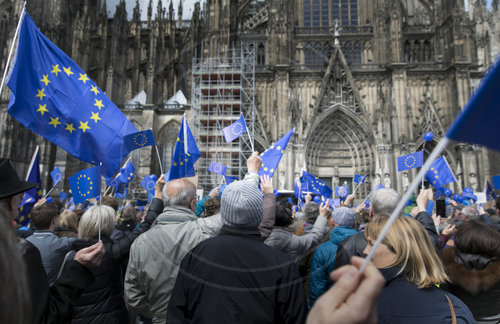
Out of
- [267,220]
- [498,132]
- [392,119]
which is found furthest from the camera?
[392,119]

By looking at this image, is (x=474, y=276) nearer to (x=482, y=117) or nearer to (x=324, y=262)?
(x=324, y=262)

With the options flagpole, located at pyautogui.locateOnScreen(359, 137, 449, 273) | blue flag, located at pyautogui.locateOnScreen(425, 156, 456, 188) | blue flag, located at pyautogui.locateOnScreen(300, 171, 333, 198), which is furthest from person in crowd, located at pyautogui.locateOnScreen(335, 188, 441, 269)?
blue flag, located at pyautogui.locateOnScreen(300, 171, 333, 198)

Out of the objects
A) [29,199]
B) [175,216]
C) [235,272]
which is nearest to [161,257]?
[175,216]

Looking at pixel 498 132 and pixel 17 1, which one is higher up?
pixel 17 1

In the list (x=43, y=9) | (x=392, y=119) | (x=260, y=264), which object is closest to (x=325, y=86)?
(x=392, y=119)

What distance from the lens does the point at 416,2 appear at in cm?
2689

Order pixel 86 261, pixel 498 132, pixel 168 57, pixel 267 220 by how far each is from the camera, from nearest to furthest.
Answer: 1. pixel 498 132
2. pixel 86 261
3. pixel 267 220
4. pixel 168 57

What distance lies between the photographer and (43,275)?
1.53 m

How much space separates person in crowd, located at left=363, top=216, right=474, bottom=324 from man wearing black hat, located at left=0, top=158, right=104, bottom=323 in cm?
144

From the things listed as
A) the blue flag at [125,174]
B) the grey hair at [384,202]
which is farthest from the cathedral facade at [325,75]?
the grey hair at [384,202]

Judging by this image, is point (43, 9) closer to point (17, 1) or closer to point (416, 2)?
point (17, 1)

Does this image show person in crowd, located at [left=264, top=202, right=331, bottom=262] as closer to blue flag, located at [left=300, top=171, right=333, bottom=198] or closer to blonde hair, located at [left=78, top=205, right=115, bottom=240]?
blonde hair, located at [left=78, top=205, right=115, bottom=240]

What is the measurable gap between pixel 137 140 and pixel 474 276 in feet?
14.0

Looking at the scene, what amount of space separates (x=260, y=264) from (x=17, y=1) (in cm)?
2735
